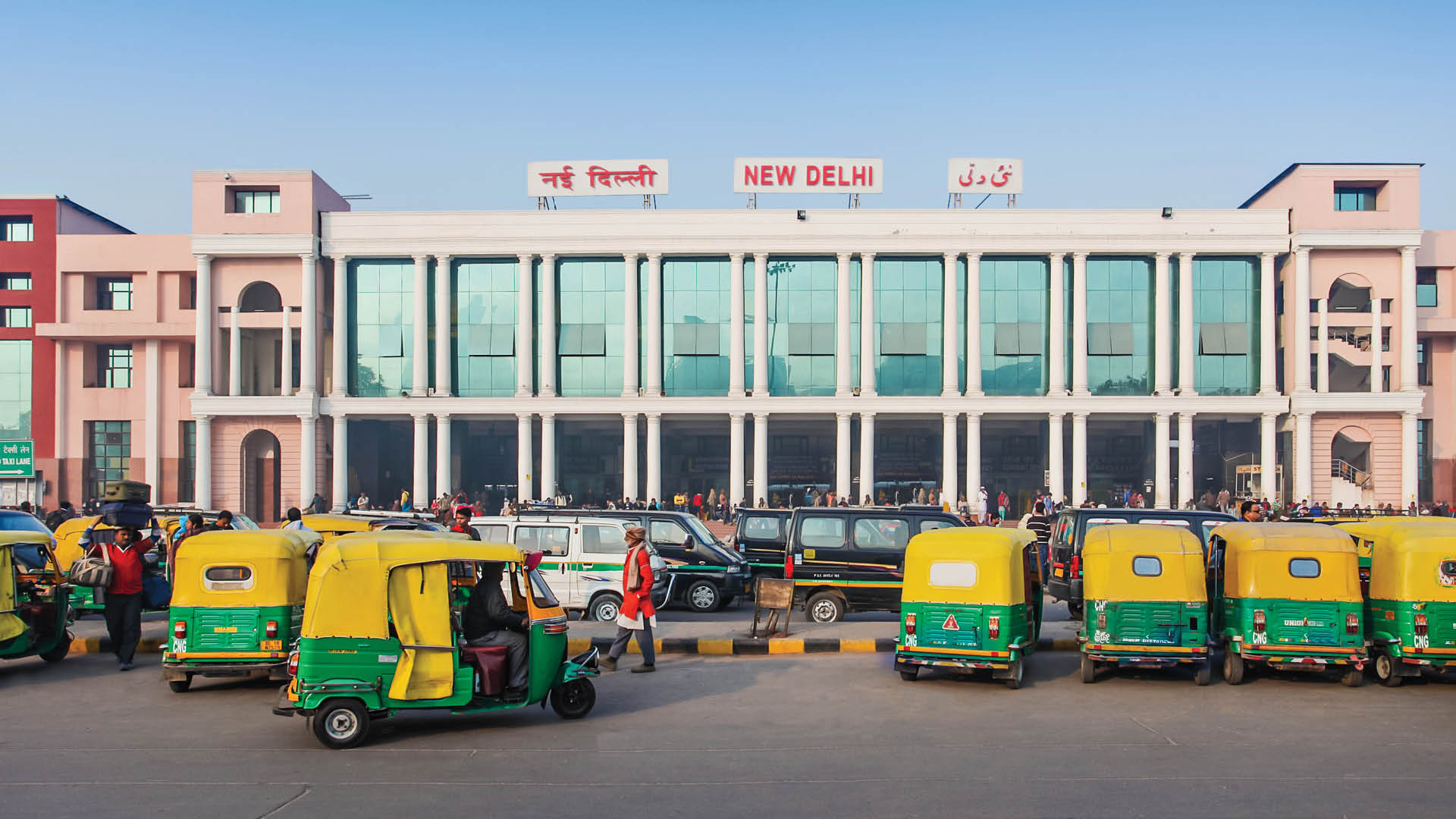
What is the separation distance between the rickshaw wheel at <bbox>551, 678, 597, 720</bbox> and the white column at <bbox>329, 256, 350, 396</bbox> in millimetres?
42744

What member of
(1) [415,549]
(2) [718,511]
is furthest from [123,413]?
(1) [415,549]

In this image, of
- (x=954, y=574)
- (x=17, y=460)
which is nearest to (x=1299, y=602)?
(x=954, y=574)

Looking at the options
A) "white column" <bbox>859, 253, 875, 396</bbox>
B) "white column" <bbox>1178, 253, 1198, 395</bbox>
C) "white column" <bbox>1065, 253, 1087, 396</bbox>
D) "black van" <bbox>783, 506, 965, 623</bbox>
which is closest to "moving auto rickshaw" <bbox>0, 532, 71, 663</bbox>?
"black van" <bbox>783, 506, 965, 623</bbox>

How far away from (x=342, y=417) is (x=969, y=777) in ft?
155

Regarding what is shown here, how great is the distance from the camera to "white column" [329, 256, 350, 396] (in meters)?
52.6

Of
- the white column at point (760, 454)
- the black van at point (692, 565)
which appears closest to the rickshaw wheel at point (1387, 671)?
the black van at point (692, 565)

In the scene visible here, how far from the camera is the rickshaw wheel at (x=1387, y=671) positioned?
14000 millimetres

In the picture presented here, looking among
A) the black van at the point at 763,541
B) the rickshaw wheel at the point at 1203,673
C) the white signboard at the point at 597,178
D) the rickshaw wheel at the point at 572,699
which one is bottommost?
the rickshaw wheel at the point at 1203,673

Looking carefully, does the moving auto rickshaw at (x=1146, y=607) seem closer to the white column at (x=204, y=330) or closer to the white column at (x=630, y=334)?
the white column at (x=630, y=334)

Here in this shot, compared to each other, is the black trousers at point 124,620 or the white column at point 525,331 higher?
the white column at point 525,331

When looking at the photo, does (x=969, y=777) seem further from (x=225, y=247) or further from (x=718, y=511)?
(x=225, y=247)

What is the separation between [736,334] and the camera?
5253 cm

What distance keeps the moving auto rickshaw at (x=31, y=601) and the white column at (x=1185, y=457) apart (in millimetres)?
45022

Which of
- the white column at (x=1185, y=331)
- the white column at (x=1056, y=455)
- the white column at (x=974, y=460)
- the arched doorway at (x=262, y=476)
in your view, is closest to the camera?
the white column at (x=1185, y=331)
